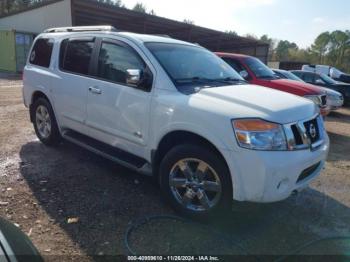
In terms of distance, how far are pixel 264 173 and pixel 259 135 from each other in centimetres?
36

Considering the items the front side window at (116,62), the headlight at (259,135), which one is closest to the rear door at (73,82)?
the front side window at (116,62)

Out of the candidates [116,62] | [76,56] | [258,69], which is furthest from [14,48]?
[116,62]

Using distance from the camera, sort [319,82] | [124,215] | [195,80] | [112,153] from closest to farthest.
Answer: [124,215] → [195,80] → [112,153] → [319,82]

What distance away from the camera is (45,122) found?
19.5ft

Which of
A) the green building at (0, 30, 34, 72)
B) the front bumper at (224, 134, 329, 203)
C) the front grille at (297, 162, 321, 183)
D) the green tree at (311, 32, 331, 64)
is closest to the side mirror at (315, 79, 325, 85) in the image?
the front grille at (297, 162, 321, 183)

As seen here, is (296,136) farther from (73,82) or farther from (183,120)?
(73,82)

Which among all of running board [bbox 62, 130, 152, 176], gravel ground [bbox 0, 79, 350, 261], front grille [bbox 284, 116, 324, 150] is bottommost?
gravel ground [bbox 0, 79, 350, 261]

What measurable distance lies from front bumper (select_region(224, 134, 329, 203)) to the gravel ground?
0.59 ft

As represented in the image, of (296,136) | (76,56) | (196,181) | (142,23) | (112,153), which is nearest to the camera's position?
(296,136)

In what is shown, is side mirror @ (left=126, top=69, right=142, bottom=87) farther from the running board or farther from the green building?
the green building

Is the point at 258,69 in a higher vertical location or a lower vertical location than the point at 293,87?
higher

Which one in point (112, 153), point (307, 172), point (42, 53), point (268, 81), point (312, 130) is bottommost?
point (112, 153)

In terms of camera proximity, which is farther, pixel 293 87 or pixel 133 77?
pixel 293 87

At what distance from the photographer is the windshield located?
410 centimetres
